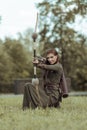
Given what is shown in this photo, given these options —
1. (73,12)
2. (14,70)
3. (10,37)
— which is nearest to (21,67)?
(14,70)

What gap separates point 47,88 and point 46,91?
9 centimetres

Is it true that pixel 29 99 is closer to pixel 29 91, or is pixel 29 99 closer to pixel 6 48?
pixel 29 91

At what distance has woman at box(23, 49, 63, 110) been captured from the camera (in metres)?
10.1

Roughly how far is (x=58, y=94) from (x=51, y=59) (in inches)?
32.6

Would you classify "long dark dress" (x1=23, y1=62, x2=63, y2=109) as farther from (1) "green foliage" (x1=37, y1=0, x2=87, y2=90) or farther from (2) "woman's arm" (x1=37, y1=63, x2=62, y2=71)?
(1) "green foliage" (x1=37, y1=0, x2=87, y2=90)

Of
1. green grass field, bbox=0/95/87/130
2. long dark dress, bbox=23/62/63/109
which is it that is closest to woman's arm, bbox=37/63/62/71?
long dark dress, bbox=23/62/63/109

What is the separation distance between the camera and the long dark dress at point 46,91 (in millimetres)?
10141

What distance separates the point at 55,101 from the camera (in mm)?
10516

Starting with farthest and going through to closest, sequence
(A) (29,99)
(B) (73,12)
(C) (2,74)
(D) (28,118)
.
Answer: (C) (2,74), (B) (73,12), (A) (29,99), (D) (28,118)

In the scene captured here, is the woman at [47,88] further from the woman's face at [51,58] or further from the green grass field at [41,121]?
the green grass field at [41,121]

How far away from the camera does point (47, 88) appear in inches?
420

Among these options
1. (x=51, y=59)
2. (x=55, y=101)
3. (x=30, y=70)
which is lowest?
(x=30, y=70)

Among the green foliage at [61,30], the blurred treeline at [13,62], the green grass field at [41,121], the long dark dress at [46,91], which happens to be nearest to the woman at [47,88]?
the long dark dress at [46,91]

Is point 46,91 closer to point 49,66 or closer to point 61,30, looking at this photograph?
point 49,66
